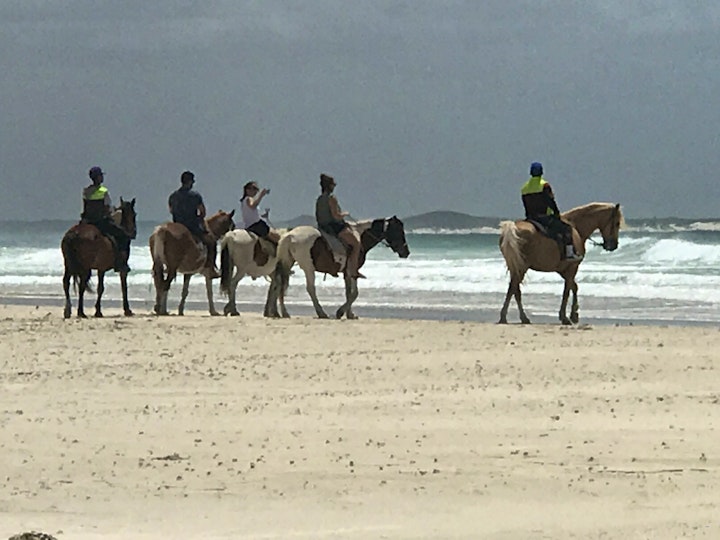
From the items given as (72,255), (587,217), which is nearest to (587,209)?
(587,217)

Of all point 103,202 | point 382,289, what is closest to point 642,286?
→ point 382,289

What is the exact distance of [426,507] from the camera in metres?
6.79

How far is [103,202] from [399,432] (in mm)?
9988

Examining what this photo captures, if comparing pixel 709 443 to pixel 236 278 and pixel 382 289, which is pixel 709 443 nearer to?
pixel 236 278

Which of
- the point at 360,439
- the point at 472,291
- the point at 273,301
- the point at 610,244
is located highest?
the point at 610,244

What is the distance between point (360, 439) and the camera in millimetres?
8555

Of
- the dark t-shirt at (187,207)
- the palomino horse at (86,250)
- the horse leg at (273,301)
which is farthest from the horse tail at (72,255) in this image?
the horse leg at (273,301)

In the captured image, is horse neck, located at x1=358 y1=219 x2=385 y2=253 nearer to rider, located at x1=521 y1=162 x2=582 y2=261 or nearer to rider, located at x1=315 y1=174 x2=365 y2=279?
rider, located at x1=315 y1=174 x2=365 y2=279

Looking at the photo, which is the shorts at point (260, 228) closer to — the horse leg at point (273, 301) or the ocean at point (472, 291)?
the horse leg at point (273, 301)

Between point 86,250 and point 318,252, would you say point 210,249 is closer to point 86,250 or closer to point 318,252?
point 318,252

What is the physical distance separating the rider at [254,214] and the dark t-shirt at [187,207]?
24.9 inches

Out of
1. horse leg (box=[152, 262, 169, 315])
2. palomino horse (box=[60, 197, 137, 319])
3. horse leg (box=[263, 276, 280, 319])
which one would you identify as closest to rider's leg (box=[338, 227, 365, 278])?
horse leg (box=[263, 276, 280, 319])

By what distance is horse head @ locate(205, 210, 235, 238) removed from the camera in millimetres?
19875

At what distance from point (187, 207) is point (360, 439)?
10.8 meters
